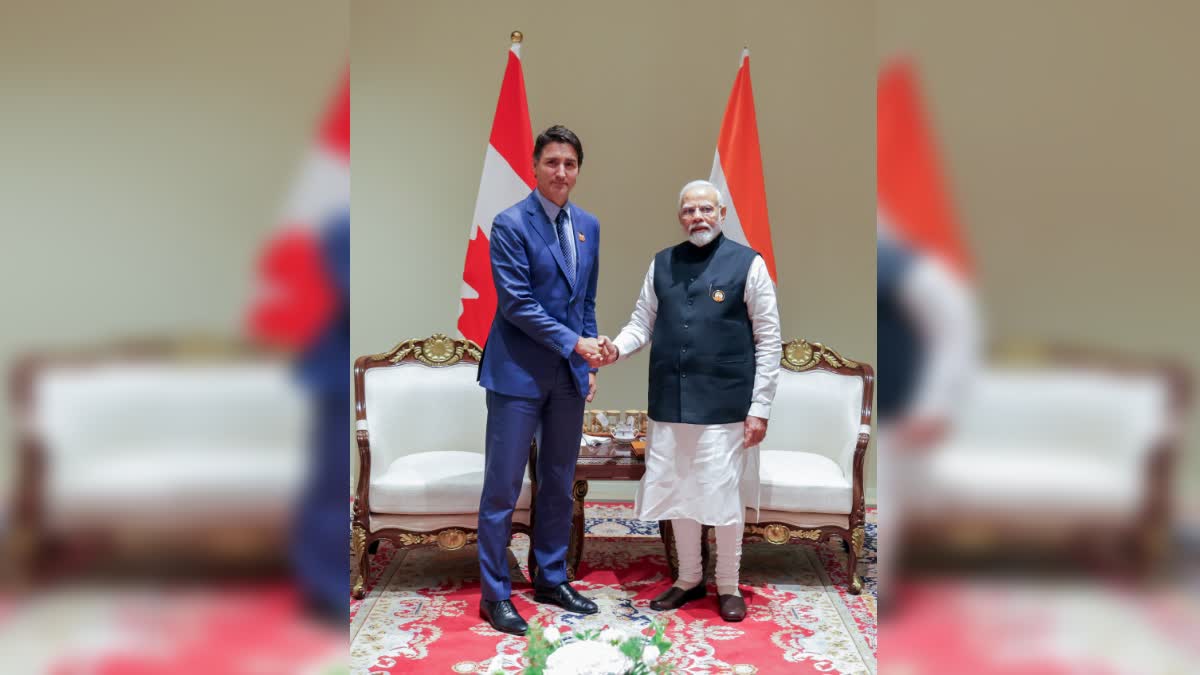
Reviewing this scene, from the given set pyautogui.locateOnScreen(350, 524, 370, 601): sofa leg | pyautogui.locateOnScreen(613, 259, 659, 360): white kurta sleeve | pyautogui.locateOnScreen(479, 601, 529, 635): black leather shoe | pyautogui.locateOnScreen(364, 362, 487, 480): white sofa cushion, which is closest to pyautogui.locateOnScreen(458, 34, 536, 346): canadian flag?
pyautogui.locateOnScreen(364, 362, 487, 480): white sofa cushion

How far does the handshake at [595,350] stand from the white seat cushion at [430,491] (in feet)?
A: 1.84

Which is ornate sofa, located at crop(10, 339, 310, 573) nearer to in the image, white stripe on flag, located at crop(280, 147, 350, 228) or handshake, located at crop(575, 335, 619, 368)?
white stripe on flag, located at crop(280, 147, 350, 228)

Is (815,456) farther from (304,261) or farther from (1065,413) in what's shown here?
(304,261)

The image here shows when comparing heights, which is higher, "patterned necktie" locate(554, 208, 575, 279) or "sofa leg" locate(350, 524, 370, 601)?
"patterned necktie" locate(554, 208, 575, 279)

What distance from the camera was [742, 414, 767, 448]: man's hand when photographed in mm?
2541

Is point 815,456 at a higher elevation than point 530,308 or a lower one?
lower

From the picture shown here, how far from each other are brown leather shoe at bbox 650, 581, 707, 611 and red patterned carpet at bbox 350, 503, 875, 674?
0.03 m

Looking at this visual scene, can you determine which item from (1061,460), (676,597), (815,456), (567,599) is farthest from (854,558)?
(1061,460)

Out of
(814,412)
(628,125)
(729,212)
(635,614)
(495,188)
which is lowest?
(635,614)

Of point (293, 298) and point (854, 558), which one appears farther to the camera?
point (854, 558)

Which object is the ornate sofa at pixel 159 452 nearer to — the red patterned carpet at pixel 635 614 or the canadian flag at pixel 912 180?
the canadian flag at pixel 912 180

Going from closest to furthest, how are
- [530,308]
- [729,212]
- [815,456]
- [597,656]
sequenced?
[597,656]
[530,308]
[815,456]
[729,212]

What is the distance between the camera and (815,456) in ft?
10.6

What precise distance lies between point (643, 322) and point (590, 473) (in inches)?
23.8
